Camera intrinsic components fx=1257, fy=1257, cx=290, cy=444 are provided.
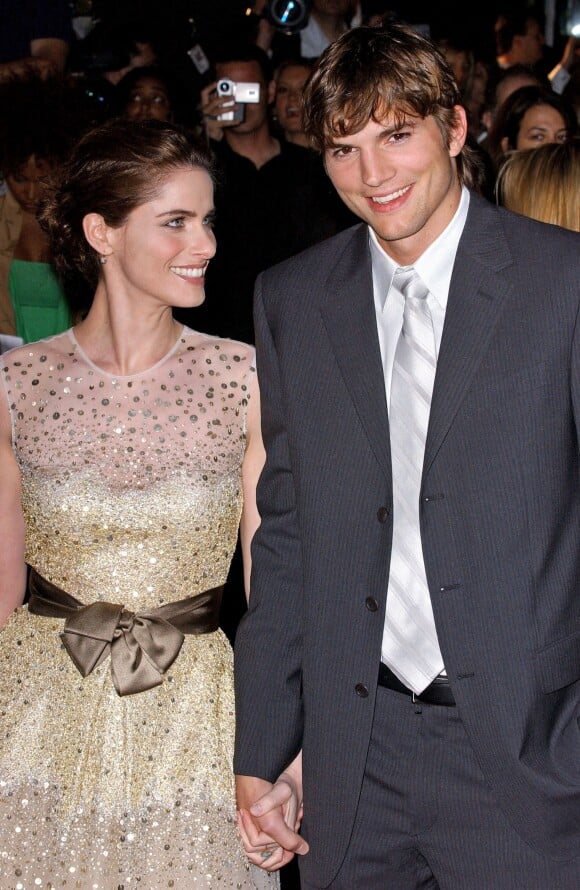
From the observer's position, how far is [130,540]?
9.26 feet

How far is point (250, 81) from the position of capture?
6.14 m

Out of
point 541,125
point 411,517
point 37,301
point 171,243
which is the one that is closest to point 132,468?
point 171,243

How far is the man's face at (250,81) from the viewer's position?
19.6 ft

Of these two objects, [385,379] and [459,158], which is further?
[459,158]

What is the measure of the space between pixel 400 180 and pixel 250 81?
4.08 metres

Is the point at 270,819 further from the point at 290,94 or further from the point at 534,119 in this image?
the point at 290,94

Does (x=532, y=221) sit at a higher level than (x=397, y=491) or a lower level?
higher

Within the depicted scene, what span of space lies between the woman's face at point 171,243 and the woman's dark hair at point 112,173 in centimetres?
3

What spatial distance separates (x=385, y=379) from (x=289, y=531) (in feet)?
1.23

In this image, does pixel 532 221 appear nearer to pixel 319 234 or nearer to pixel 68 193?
pixel 68 193

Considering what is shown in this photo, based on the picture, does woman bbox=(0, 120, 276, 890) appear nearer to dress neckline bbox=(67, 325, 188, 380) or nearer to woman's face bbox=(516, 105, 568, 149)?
dress neckline bbox=(67, 325, 188, 380)

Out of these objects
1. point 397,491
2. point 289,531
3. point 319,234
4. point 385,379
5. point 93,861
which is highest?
point 385,379

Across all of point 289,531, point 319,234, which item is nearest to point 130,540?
point 289,531

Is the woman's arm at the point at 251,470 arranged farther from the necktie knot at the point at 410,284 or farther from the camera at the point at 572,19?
the camera at the point at 572,19
